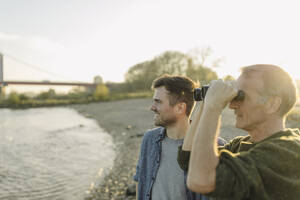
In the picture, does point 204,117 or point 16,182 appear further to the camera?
point 16,182

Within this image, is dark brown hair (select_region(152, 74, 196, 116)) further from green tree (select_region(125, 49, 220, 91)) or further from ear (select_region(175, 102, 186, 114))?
green tree (select_region(125, 49, 220, 91))

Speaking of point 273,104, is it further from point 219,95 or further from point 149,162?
point 149,162

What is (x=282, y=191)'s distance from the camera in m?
1.05

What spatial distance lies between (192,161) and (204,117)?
0.22 metres

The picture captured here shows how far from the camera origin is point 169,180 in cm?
198

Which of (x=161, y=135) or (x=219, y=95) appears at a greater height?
(x=219, y=95)

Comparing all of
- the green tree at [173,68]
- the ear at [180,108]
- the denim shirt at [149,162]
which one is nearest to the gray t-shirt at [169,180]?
the denim shirt at [149,162]

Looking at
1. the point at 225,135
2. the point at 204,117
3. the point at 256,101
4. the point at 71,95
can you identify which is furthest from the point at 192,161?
the point at 71,95

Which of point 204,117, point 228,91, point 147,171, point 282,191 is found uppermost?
point 228,91

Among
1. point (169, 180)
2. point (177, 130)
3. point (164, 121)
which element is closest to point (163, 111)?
point (164, 121)

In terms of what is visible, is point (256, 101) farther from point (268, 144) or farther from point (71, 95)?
point (71, 95)

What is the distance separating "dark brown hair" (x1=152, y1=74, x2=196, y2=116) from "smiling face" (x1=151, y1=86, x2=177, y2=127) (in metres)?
0.05

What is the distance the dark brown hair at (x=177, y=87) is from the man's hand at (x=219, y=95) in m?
1.23

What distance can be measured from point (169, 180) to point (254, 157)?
1078 millimetres
